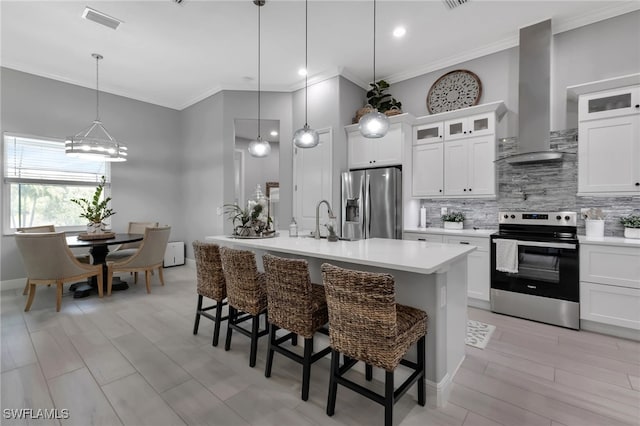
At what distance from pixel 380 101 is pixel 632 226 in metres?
3.42

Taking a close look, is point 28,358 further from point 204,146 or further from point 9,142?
point 204,146

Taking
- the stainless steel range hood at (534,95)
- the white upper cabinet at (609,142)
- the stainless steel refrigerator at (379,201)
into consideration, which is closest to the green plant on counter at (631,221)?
the white upper cabinet at (609,142)

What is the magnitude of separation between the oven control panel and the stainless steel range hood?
625mm

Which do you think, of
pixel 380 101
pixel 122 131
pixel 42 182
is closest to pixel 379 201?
pixel 380 101

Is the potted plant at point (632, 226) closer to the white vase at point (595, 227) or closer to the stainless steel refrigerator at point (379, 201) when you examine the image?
the white vase at point (595, 227)

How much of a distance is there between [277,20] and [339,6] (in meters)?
0.73

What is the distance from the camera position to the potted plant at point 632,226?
288 centimetres

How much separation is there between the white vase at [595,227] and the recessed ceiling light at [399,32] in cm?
294

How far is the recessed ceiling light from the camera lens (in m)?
3.46

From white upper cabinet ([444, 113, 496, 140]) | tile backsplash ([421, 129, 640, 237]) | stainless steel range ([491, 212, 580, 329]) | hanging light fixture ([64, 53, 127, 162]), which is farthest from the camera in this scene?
hanging light fixture ([64, 53, 127, 162])

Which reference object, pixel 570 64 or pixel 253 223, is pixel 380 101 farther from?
pixel 253 223

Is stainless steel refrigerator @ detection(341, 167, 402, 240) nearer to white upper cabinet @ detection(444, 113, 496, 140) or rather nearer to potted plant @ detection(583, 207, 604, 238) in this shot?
white upper cabinet @ detection(444, 113, 496, 140)

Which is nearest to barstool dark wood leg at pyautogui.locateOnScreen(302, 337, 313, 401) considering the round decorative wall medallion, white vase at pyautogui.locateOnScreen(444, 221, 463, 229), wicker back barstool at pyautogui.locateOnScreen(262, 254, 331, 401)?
wicker back barstool at pyautogui.locateOnScreen(262, 254, 331, 401)

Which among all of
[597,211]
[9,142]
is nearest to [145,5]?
[9,142]
